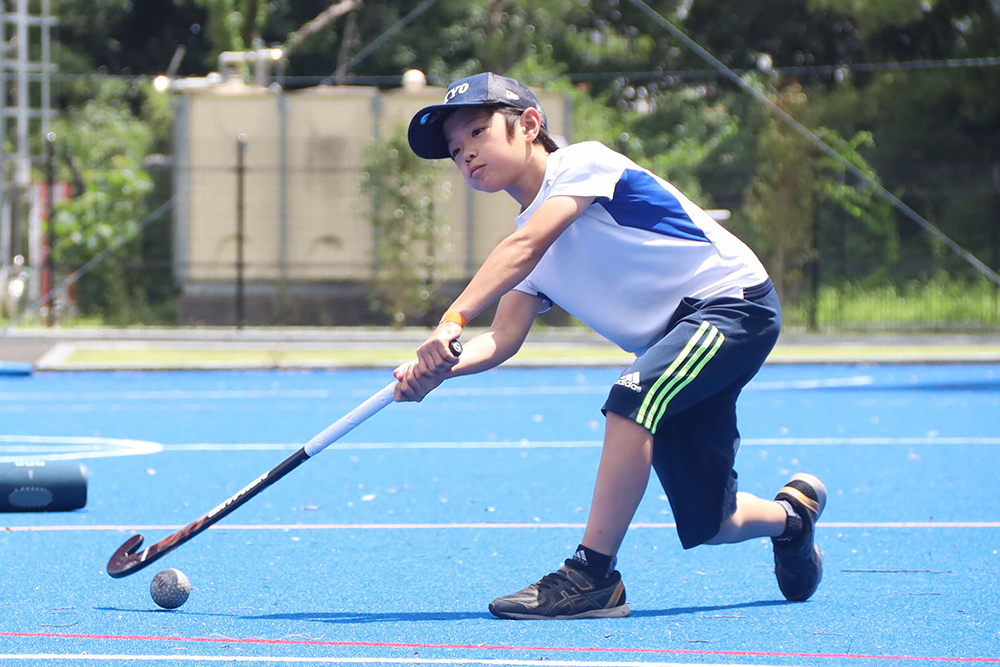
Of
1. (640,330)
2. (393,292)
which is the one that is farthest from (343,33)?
(640,330)

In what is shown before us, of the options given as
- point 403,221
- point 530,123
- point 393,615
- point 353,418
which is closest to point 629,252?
point 530,123

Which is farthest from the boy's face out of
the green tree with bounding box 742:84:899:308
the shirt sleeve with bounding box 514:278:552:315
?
the green tree with bounding box 742:84:899:308

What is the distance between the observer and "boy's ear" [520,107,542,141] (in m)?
4.33

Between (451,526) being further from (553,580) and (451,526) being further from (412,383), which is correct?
(412,383)

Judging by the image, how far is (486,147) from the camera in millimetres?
4281

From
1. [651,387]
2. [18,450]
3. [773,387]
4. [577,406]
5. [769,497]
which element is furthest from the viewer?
[773,387]

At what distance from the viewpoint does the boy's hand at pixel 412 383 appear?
4.12 metres

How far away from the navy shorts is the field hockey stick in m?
0.74

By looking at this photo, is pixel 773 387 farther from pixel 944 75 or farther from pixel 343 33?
pixel 343 33

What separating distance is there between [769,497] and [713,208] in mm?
17935

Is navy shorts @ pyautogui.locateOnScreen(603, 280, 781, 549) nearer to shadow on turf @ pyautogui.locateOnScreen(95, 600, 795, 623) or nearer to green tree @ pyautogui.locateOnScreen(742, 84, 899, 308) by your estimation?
shadow on turf @ pyautogui.locateOnScreen(95, 600, 795, 623)

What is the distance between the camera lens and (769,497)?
687cm

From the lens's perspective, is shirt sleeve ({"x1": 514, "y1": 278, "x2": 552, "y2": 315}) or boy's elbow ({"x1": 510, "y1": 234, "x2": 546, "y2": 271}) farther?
shirt sleeve ({"x1": 514, "y1": 278, "x2": 552, "y2": 315})

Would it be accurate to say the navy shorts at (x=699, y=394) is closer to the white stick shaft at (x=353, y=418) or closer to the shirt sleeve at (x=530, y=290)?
the shirt sleeve at (x=530, y=290)
